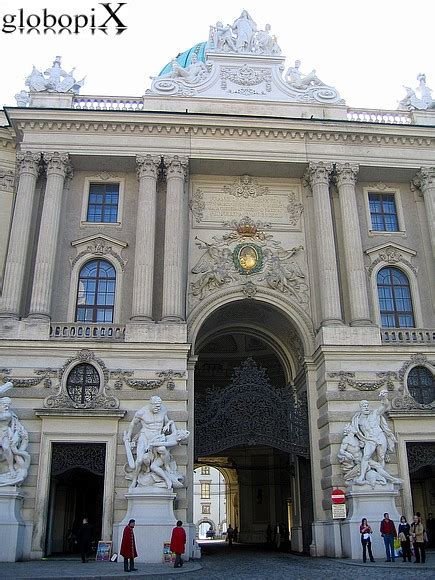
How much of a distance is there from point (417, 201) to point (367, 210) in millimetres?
2450

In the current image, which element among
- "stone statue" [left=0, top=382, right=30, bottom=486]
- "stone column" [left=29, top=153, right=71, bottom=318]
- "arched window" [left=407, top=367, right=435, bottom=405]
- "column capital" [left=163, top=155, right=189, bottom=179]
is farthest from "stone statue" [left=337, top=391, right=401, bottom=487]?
"column capital" [left=163, top=155, right=189, bottom=179]

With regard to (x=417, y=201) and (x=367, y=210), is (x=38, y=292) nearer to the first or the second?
(x=367, y=210)

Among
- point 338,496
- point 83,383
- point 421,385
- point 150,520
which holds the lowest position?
point 150,520

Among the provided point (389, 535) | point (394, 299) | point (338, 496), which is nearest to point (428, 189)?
point (394, 299)

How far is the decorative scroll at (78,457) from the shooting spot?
21.9 meters

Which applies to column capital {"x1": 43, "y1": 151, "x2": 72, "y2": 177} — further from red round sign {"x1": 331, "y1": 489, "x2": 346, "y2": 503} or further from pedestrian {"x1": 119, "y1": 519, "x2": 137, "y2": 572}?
red round sign {"x1": 331, "y1": 489, "x2": 346, "y2": 503}

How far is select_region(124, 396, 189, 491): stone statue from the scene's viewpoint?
20719mm

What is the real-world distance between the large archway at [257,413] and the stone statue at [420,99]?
12312 millimetres

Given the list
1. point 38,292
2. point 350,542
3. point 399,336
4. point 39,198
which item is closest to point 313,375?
point 399,336

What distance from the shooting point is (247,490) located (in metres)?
37.9

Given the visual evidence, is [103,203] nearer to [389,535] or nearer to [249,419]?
[249,419]

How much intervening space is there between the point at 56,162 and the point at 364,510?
60.4ft

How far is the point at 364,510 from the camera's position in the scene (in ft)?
68.4

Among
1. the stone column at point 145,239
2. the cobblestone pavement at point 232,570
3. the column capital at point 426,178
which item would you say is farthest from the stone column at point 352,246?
the cobblestone pavement at point 232,570
